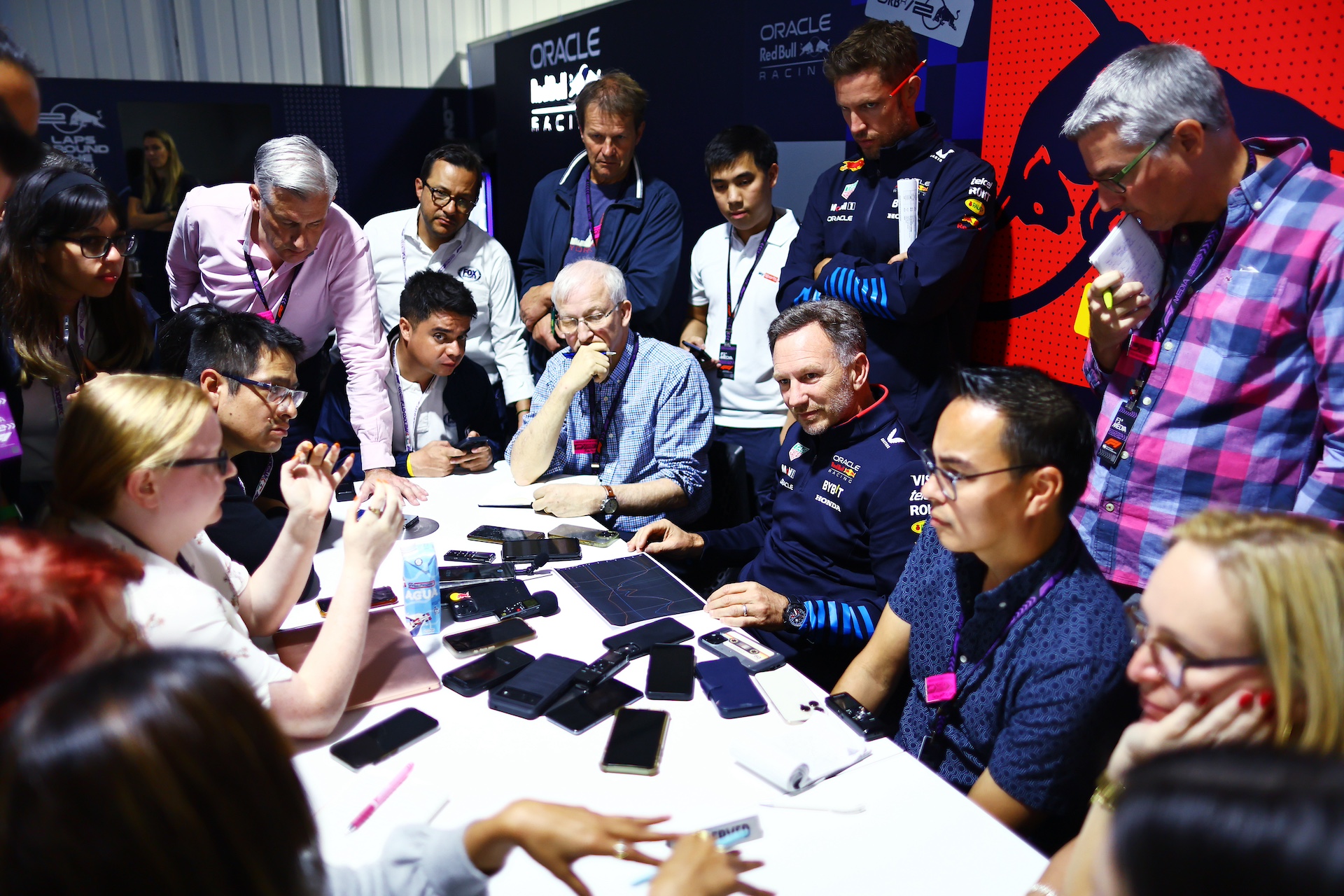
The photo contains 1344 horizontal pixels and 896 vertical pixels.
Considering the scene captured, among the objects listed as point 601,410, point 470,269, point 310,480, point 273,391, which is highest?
point 470,269

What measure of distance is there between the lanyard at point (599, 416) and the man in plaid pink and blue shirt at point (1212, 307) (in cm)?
151

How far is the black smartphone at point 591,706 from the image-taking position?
157 centimetres

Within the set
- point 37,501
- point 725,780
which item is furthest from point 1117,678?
point 37,501

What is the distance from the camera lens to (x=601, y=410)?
3012 mm

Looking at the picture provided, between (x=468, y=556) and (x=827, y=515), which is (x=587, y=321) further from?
(x=827, y=515)

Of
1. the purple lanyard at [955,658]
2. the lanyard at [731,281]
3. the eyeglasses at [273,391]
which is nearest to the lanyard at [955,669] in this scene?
the purple lanyard at [955,658]

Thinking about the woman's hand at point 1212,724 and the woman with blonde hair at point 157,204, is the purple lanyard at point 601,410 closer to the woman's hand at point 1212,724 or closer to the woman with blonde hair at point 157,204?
the woman's hand at point 1212,724

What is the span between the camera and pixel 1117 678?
56.1 inches

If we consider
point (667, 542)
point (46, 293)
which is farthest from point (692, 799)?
point (46, 293)

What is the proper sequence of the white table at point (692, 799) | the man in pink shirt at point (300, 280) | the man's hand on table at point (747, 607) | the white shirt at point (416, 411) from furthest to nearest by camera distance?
1. the white shirt at point (416, 411)
2. the man in pink shirt at point (300, 280)
3. the man's hand on table at point (747, 607)
4. the white table at point (692, 799)

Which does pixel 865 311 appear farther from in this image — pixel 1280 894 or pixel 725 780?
pixel 1280 894

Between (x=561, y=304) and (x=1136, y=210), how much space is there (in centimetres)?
176

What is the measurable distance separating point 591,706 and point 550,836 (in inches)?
22.3

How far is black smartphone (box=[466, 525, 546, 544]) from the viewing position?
2.44 m
